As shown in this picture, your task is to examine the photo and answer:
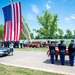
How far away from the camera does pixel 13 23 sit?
78.2 ft

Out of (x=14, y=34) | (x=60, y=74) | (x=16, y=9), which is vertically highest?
(x=16, y=9)

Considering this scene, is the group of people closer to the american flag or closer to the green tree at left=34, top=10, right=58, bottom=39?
the american flag

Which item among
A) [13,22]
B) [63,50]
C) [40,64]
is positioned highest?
[13,22]

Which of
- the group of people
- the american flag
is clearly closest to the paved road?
the group of people

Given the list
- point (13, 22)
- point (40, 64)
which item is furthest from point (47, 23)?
point (40, 64)

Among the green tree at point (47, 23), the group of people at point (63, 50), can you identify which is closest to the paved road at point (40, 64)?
the group of people at point (63, 50)

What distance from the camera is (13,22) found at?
23781mm

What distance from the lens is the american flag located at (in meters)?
23.5

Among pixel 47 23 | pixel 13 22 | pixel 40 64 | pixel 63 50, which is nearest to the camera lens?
pixel 63 50

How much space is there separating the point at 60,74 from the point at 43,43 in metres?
20.3

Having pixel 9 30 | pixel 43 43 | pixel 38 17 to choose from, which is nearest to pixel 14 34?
pixel 9 30

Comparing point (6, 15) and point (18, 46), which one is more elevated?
point (6, 15)

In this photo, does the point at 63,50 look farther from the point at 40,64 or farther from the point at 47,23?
the point at 47,23

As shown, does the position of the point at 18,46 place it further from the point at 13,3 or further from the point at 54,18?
the point at 54,18
